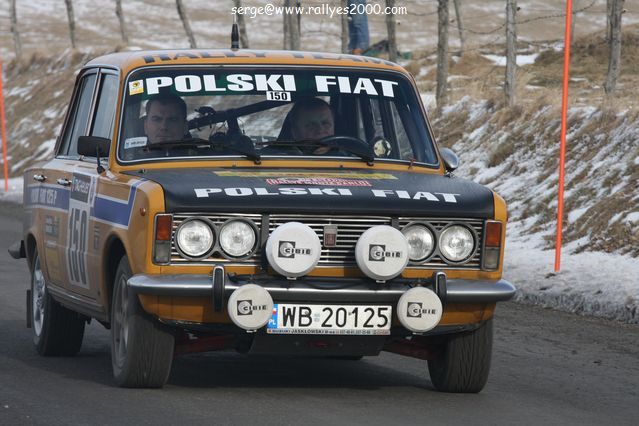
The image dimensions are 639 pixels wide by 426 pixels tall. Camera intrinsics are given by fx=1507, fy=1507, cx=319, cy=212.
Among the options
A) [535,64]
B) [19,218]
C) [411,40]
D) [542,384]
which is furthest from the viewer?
[411,40]

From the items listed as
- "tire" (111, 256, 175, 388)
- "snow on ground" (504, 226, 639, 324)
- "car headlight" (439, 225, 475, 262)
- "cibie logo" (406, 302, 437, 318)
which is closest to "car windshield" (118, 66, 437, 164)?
"tire" (111, 256, 175, 388)

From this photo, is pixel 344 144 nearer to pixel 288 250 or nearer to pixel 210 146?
pixel 210 146

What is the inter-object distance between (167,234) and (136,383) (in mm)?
858

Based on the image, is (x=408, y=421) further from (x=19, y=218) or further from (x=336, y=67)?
(x=19, y=218)

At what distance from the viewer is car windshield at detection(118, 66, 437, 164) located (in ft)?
27.3

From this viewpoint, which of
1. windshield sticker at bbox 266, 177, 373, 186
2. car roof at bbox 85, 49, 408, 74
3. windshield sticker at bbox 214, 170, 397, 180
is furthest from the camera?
car roof at bbox 85, 49, 408, 74

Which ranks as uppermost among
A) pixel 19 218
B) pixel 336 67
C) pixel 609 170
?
pixel 336 67

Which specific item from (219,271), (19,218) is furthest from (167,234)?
(19,218)

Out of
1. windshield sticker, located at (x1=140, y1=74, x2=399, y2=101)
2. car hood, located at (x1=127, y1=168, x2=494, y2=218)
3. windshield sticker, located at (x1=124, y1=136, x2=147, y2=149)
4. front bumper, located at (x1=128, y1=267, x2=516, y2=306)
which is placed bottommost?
front bumper, located at (x1=128, y1=267, x2=516, y2=306)

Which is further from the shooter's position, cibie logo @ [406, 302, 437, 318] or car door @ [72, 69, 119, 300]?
car door @ [72, 69, 119, 300]

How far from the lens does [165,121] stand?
8391mm

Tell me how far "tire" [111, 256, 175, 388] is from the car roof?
1.45m

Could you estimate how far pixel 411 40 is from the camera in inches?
4488

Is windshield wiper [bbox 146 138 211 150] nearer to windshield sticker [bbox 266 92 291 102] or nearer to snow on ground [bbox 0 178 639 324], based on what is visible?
windshield sticker [bbox 266 92 291 102]
